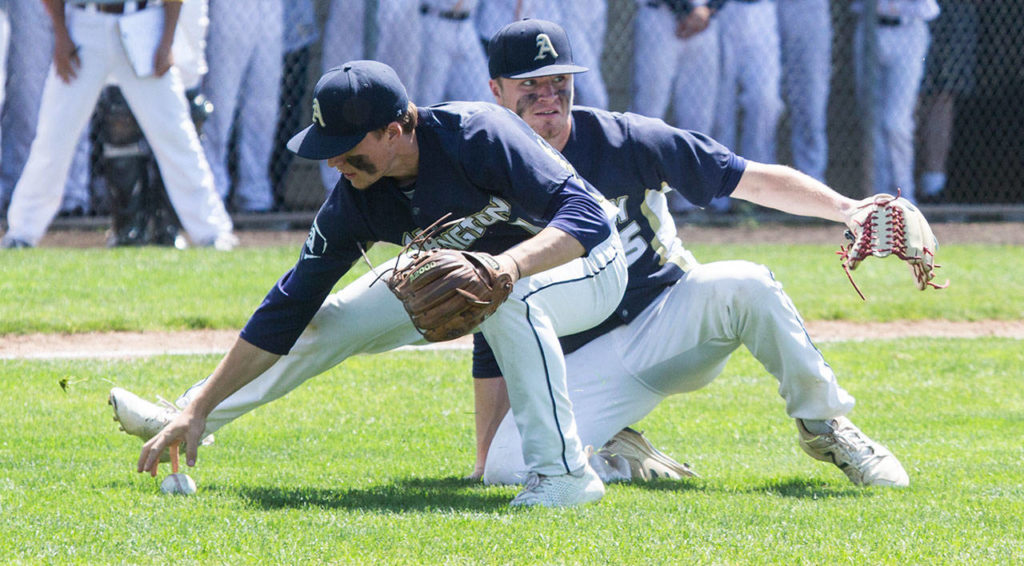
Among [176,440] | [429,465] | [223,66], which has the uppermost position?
[176,440]

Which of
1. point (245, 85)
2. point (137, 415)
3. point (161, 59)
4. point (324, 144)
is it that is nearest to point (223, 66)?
point (245, 85)

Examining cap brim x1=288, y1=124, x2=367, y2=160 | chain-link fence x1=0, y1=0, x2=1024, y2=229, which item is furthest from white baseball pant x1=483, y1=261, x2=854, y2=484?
chain-link fence x1=0, y1=0, x2=1024, y2=229

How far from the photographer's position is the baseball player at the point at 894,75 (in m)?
10.6

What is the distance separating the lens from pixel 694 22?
402 inches

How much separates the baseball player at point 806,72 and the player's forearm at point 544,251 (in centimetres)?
775

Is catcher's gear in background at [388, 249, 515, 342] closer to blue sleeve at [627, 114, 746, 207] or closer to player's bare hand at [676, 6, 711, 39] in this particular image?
blue sleeve at [627, 114, 746, 207]

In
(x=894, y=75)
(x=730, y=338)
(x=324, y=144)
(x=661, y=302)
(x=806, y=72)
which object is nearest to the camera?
(x=324, y=144)

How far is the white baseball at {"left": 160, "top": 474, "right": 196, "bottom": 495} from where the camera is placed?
13.0 ft

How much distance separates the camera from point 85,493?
12.9 ft

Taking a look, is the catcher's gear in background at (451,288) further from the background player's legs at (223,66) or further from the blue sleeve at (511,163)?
the background player's legs at (223,66)

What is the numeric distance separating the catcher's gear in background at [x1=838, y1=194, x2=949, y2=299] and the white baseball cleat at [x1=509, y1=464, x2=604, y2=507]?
957 mm

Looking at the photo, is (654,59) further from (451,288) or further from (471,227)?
(451,288)

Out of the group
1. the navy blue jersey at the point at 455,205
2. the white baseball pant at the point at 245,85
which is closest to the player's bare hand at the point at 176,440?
the navy blue jersey at the point at 455,205

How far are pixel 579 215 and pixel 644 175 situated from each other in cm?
80
